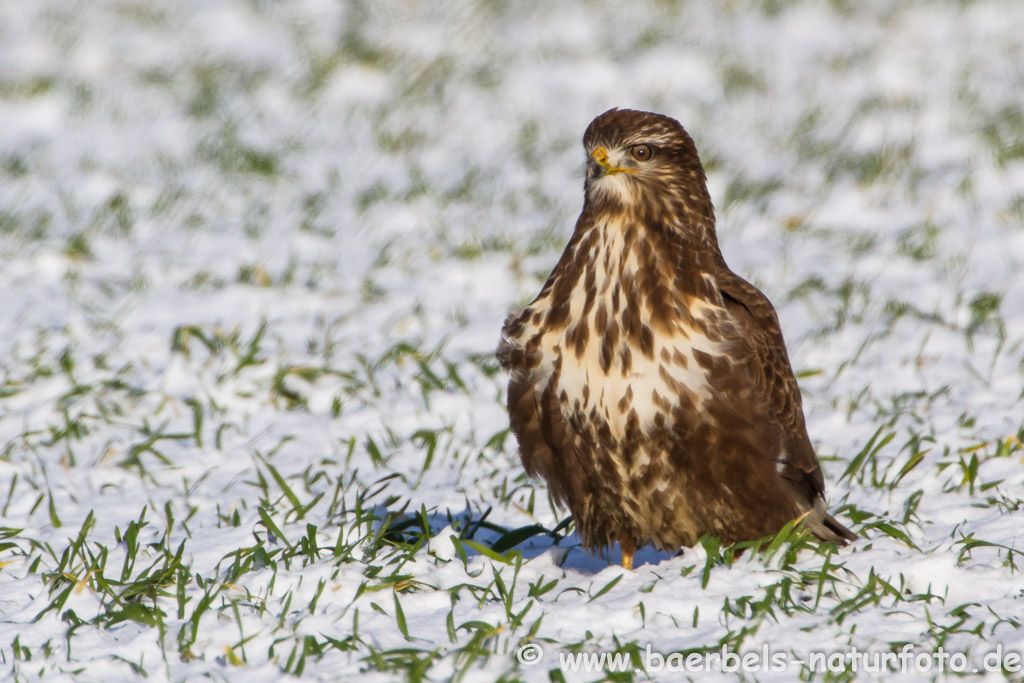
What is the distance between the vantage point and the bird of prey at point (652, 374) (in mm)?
3812

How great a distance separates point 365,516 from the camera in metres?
4.22

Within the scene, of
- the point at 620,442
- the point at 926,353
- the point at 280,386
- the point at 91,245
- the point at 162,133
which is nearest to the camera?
the point at 620,442

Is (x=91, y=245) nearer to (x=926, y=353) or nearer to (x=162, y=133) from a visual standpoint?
(x=162, y=133)

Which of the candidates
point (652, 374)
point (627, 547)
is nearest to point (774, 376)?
point (652, 374)

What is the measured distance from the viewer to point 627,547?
415 cm

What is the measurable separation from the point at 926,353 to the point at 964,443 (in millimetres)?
1187

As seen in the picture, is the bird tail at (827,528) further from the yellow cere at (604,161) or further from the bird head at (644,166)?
the yellow cere at (604,161)

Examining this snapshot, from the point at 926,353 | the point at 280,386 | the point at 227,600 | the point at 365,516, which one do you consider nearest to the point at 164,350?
the point at 280,386

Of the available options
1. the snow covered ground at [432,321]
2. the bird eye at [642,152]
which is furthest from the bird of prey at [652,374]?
the snow covered ground at [432,321]

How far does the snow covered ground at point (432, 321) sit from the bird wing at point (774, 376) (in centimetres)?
24

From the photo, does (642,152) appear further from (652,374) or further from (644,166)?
(652,374)

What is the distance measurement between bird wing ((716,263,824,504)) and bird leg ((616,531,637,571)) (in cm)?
51

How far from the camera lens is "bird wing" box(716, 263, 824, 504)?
3.99 meters

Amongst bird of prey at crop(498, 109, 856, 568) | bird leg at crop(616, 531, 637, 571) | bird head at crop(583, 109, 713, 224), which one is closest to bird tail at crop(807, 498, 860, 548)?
bird of prey at crop(498, 109, 856, 568)
